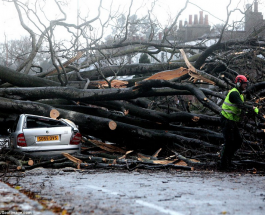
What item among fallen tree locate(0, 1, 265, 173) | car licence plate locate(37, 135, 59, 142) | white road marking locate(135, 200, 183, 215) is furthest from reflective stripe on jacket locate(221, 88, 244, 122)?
white road marking locate(135, 200, 183, 215)

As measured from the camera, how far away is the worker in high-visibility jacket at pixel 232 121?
9.05 meters

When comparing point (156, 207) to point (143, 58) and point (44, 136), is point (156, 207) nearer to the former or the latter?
point (44, 136)

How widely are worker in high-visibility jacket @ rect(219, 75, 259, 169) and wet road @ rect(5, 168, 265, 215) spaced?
99 cm

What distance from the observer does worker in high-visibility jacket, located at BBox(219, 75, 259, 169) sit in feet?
29.7

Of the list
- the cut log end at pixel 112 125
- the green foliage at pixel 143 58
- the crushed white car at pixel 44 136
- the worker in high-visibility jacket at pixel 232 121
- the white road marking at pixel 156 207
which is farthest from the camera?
the green foliage at pixel 143 58

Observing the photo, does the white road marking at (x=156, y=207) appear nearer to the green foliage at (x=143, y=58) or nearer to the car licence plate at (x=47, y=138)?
the car licence plate at (x=47, y=138)

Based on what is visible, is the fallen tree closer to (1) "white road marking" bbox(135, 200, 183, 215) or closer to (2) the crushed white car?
(2) the crushed white car

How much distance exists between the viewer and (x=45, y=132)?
10.8m

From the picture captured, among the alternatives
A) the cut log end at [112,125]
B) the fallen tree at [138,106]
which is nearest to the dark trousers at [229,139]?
the fallen tree at [138,106]

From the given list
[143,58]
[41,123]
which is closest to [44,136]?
[41,123]

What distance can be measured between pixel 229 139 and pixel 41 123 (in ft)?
15.7


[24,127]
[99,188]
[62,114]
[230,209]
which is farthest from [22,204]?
[62,114]

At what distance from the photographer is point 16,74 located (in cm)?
1305

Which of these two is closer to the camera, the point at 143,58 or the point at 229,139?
the point at 229,139
